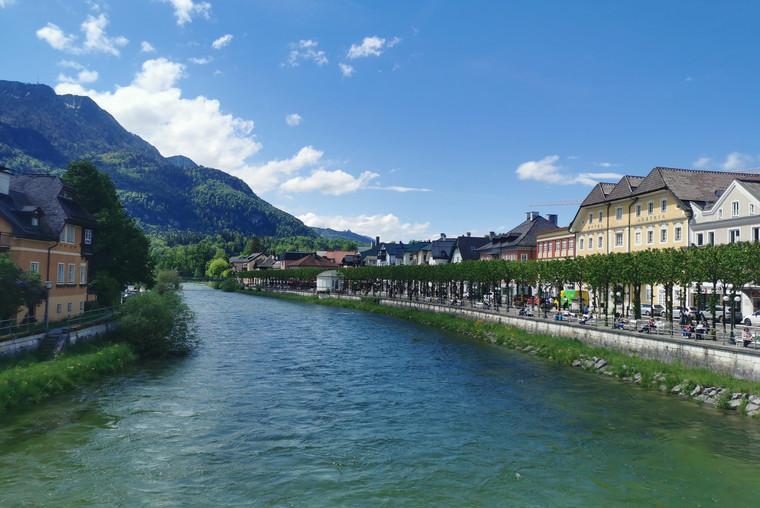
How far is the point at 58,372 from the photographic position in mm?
29156

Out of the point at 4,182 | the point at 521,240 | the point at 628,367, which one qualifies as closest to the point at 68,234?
the point at 4,182

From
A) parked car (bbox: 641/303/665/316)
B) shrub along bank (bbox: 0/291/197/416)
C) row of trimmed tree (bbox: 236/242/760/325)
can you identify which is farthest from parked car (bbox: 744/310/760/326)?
shrub along bank (bbox: 0/291/197/416)

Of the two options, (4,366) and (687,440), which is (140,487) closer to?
(4,366)

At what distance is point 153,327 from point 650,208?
50888mm

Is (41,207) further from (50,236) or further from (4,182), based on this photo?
(50,236)

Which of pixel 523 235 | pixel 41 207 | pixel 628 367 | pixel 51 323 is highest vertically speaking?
pixel 523 235

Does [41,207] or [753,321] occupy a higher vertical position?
[41,207]

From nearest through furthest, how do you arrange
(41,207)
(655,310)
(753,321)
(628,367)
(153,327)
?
(628,367) → (41,207) → (753,321) → (153,327) → (655,310)

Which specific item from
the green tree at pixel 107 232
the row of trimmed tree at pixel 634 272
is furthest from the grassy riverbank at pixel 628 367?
the green tree at pixel 107 232

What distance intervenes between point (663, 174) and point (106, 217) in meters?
56.8

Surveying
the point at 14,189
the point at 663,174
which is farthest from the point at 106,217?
the point at 663,174

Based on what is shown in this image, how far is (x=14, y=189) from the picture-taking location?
42094 millimetres

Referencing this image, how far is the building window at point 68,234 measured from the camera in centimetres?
4131

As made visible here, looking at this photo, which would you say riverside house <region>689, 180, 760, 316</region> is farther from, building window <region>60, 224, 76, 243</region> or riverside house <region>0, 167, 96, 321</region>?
building window <region>60, 224, 76, 243</region>
